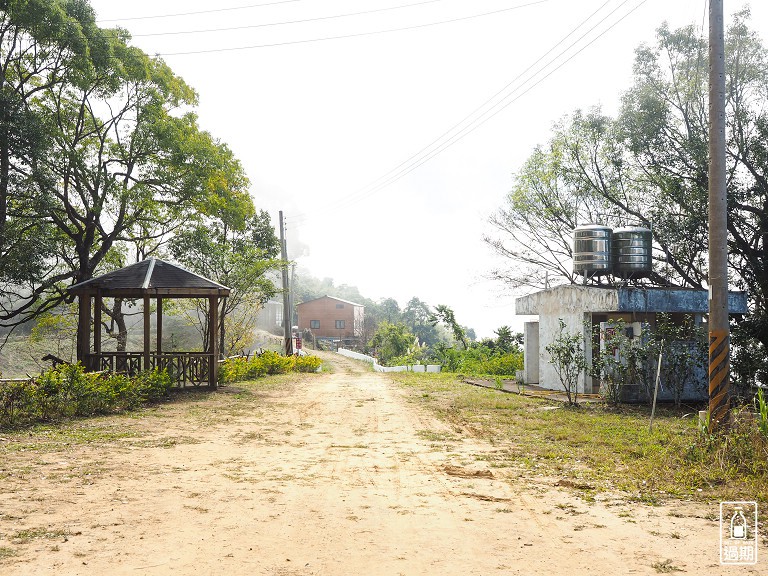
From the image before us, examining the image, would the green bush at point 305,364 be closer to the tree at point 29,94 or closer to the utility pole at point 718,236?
the tree at point 29,94

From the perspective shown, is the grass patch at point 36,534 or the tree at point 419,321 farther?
the tree at point 419,321

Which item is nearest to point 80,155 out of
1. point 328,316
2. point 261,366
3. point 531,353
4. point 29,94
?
point 29,94

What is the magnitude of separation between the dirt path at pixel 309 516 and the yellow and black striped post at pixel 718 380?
3.01 metres

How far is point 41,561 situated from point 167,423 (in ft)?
23.7

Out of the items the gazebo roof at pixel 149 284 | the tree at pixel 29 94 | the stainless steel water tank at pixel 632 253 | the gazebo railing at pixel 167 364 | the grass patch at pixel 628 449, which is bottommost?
the grass patch at pixel 628 449

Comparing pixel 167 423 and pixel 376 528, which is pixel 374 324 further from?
pixel 376 528

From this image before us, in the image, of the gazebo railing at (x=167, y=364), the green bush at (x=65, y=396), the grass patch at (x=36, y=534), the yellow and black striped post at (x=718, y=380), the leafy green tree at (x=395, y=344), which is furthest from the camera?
the leafy green tree at (x=395, y=344)

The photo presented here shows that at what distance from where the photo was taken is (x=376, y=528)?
209 inches

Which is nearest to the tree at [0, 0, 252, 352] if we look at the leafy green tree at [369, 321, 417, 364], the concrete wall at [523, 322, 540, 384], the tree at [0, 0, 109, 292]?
the tree at [0, 0, 109, 292]

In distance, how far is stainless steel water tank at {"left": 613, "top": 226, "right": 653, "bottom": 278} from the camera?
16.1 m

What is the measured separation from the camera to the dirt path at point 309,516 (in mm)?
4539

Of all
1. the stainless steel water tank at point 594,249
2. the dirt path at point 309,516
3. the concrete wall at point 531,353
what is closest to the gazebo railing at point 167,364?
the dirt path at point 309,516

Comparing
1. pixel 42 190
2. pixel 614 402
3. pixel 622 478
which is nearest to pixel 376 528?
pixel 622 478

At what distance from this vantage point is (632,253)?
1609cm
